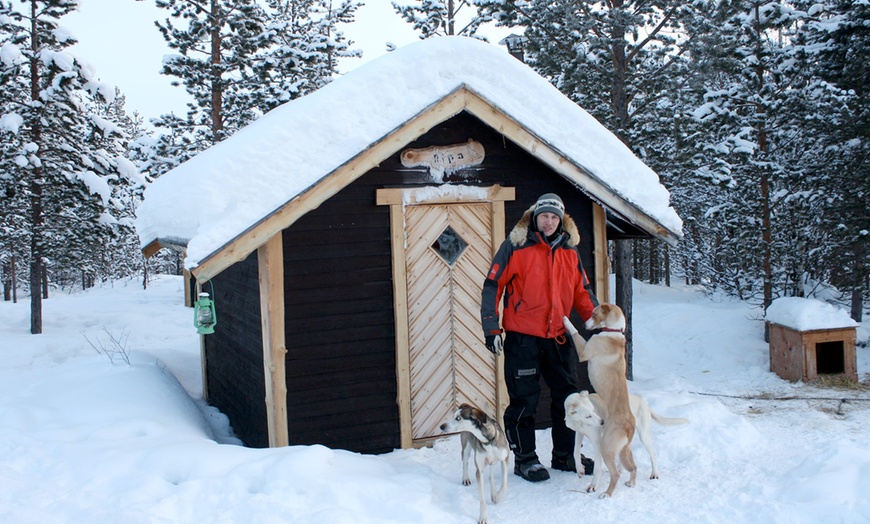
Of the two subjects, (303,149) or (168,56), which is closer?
(303,149)

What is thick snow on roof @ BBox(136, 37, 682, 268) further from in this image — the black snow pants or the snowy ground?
the black snow pants

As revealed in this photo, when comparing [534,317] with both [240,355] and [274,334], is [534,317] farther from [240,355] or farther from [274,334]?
[240,355]

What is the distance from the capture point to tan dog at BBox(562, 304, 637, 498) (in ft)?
14.5

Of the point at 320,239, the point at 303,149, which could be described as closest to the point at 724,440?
the point at 320,239

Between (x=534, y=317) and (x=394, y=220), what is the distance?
1.81m

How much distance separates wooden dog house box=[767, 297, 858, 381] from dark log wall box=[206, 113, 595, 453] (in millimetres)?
4649

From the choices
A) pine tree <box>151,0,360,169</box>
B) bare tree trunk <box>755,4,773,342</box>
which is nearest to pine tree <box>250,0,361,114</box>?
pine tree <box>151,0,360,169</box>

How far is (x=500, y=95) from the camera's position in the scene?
6.04 metres

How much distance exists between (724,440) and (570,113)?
→ 130 inches

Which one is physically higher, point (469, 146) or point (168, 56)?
point (168, 56)

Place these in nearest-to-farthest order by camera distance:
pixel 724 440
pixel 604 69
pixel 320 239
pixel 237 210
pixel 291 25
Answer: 1. pixel 237 210
2. pixel 724 440
3. pixel 320 239
4. pixel 604 69
5. pixel 291 25

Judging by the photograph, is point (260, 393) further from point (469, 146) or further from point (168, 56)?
point (168, 56)

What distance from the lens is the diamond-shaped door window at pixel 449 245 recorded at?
637cm

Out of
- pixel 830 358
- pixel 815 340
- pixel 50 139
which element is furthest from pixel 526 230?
pixel 50 139
